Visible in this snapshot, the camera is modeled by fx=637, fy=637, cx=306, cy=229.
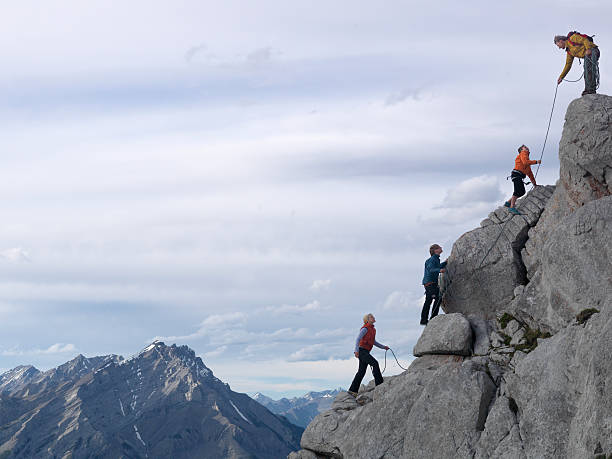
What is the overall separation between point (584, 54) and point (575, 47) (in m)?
0.79

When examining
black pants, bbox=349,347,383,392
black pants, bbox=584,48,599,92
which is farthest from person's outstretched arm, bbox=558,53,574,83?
black pants, bbox=349,347,383,392

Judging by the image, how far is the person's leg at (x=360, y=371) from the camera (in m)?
39.2

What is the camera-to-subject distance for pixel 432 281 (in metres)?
41.8

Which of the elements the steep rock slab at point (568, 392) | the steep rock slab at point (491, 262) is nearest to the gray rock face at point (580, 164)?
the steep rock slab at point (491, 262)

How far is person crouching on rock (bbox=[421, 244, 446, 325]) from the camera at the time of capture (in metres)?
41.4

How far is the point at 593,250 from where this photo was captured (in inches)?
1278

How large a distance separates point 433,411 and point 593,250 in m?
11.6

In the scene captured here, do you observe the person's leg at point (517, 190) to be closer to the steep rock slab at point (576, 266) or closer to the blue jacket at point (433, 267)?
the blue jacket at point (433, 267)

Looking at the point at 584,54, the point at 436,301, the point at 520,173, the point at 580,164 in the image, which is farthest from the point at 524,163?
the point at 436,301

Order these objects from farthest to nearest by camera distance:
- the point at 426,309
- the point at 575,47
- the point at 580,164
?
the point at 426,309
the point at 575,47
the point at 580,164

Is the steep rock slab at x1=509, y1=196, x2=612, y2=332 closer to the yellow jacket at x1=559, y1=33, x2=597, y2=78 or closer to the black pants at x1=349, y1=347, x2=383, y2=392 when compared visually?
the black pants at x1=349, y1=347, x2=383, y2=392

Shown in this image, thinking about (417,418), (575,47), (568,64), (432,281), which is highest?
(575,47)

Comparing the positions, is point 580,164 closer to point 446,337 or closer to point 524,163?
point 524,163

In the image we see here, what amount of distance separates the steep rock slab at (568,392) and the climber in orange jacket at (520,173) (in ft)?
47.0
